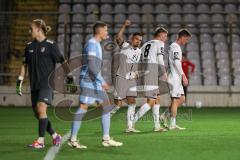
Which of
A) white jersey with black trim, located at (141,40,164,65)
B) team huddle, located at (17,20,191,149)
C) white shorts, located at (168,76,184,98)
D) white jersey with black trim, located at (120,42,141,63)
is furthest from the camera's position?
white jersey with black trim, located at (120,42,141,63)

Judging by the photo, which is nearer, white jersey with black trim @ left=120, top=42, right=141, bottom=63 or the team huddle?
the team huddle

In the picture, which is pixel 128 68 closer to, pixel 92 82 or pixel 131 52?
pixel 131 52

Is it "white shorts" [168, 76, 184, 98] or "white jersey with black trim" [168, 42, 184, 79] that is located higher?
"white jersey with black trim" [168, 42, 184, 79]

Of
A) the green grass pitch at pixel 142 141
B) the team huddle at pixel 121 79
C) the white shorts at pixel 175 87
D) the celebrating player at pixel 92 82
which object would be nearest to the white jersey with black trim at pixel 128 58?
the team huddle at pixel 121 79

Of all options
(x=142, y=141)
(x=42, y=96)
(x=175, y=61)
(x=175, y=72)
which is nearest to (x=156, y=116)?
(x=175, y=72)

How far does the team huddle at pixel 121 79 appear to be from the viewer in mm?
9195

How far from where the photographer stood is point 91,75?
9133 mm

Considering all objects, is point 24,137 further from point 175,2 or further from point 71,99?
point 175,2

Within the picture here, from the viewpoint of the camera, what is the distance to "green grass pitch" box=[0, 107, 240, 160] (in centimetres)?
834

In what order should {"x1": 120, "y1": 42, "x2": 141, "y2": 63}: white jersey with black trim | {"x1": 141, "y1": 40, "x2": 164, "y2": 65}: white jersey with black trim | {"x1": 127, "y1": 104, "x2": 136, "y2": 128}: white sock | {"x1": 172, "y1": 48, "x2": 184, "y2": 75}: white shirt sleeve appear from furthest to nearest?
{"x1": 120, "y1": 42, "x2": 141, "y2": 63}: white jersey with black trim < {"x1": 172, "y1": 48, "x2": 184, "y2": 75}: white shirt sleeve < {"x1": 141, "y1": 40, "x2": 164, "y2": 65}: white jersey with black trim < {"x1": 127, "y1": 104, "x2": 136, "y2": 128}: white sock

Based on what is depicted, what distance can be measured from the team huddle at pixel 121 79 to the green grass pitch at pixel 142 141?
0.37 meters

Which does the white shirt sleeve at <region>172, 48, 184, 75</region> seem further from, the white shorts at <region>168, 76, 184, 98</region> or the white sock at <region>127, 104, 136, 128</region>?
the white sock at <region>127, 104, 136, 128</region>

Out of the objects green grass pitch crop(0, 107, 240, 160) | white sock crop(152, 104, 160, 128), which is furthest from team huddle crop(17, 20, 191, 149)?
green grass pitch crop(0, 107, 240, 160)

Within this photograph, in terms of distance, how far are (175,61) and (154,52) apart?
0.52 meters
